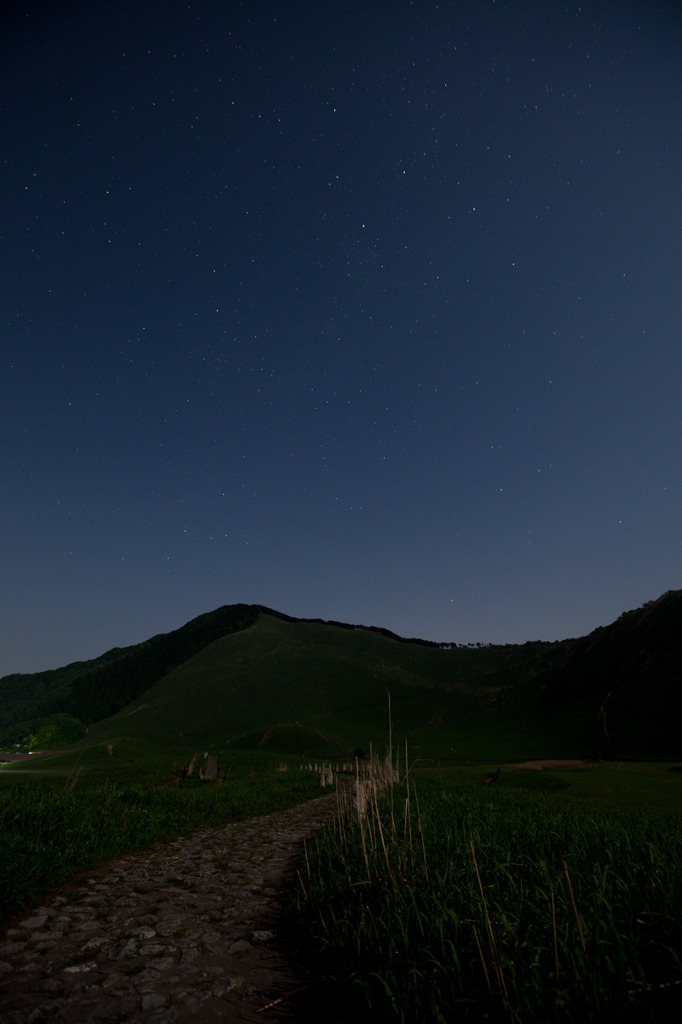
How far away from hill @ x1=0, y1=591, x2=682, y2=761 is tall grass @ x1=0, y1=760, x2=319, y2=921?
29.0 metres

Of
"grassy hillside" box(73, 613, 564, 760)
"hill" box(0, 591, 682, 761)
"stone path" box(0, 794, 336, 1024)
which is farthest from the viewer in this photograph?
"grassy hillside" box(73, 613, 564, 760)

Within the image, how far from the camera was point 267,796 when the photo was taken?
18.8 metres

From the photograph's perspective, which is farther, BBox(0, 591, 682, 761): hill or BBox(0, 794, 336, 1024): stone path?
BBox(0, 591, 682, 761): hill

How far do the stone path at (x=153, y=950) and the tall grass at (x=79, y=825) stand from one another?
1.33 feet

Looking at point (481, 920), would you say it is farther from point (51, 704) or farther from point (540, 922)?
point (51, 704)

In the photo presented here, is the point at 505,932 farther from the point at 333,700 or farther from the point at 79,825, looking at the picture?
Answer: the point at 333,700

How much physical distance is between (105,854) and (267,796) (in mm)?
11803

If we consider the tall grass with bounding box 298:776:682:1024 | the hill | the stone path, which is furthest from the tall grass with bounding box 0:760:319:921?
the hill

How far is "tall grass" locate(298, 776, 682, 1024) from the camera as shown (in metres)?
2.84

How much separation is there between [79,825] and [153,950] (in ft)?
18.6

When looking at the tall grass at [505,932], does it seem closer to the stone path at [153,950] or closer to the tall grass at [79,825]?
the stone path at [153,950]

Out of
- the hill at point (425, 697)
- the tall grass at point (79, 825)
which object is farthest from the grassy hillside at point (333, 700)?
the tall grass at point (79, 825)

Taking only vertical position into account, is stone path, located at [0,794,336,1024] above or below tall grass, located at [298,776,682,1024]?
below

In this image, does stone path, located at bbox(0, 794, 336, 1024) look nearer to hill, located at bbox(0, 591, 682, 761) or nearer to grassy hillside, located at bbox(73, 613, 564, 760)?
hill, located at bbox(0, 591, 682, 761)
